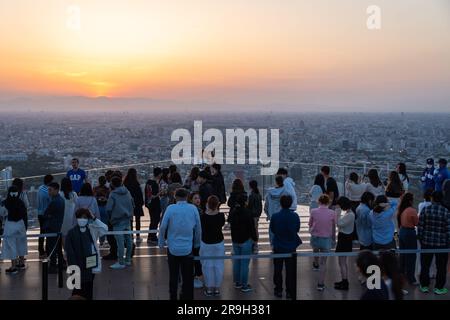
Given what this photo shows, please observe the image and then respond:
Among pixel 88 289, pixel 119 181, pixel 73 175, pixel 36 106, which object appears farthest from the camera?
pixel 36 106

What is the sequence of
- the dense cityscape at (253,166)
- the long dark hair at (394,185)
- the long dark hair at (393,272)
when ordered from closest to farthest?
the long dark hair at (393,272)
the long dark hair at (394,185)
the dense cityscape at (253,166)

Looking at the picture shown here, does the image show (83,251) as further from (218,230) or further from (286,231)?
(286,231)

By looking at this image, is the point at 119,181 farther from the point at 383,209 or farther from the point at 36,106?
the point at 36,106

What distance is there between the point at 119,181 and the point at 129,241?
97 centimetres

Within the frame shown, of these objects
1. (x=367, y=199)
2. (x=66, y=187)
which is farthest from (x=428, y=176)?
(x=66, y=187)

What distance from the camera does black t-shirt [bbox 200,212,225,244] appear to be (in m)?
7.48

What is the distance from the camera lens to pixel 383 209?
8.00 meters

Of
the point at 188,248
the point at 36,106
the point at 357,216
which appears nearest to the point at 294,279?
the point at 188,248

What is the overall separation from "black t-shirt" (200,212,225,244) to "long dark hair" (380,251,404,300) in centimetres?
311

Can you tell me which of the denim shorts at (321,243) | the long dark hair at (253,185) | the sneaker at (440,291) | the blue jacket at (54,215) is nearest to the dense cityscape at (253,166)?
the blue jacket at (54,215)

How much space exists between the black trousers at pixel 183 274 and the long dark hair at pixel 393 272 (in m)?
2.91

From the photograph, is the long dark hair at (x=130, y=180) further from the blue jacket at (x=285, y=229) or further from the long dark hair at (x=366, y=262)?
the long dark hair at (x=366, y=262)

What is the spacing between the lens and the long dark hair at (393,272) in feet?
15.0

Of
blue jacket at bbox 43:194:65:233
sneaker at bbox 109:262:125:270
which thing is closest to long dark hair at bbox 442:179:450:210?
sneaker at bbox 109:262:125:270
